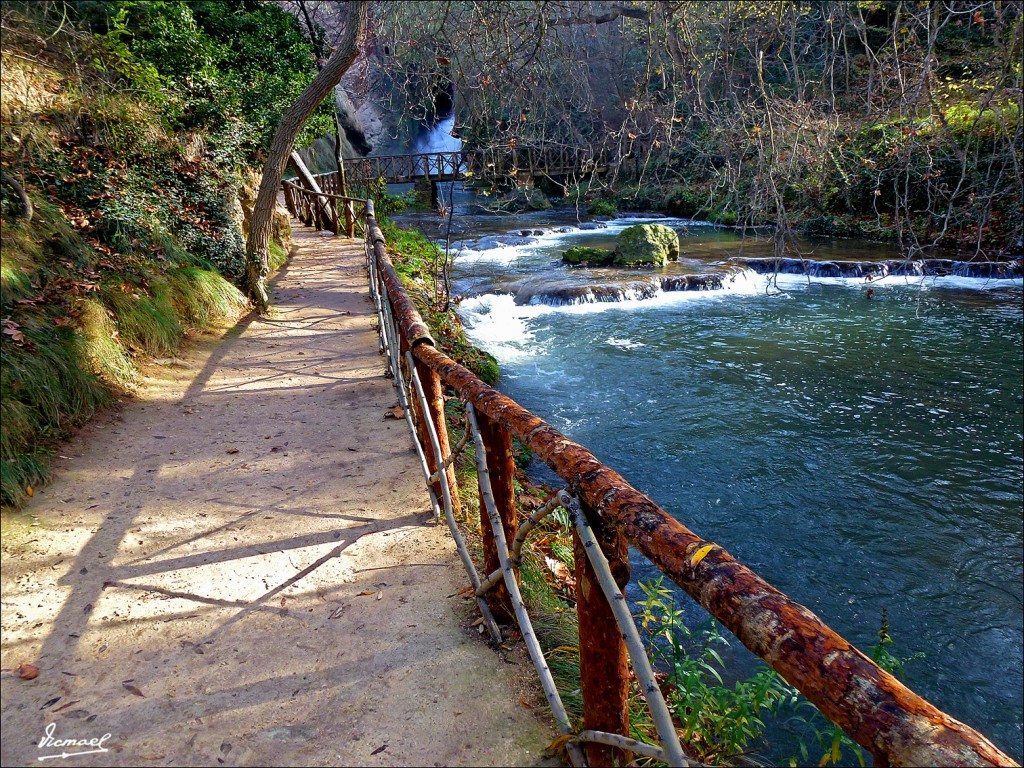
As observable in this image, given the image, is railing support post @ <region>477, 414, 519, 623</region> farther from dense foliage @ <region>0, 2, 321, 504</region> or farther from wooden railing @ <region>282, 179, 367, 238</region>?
wooden railing @ <region>282, 179, 367, 238</region>

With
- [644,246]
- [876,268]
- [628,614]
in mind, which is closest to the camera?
[628,614]

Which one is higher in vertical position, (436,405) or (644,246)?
(644,246)

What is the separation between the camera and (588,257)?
1714 centimetres

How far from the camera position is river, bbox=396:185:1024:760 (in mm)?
4930

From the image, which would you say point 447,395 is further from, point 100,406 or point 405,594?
point 405,594

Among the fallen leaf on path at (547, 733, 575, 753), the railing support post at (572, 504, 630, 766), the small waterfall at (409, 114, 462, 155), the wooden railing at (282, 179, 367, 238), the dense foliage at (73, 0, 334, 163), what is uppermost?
the small waterfall at (409, 114, 462, 155)

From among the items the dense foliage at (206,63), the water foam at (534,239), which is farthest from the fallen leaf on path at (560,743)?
the water foam at (534,239)

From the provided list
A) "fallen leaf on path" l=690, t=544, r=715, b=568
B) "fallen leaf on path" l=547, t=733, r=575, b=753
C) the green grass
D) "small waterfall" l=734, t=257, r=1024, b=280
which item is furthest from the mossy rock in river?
"fallen leaf on path" l=690, t=544, r=715, b=568

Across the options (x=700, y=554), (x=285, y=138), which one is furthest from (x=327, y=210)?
(x=700, y=554)

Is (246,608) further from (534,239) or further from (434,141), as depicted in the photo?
(434,141)

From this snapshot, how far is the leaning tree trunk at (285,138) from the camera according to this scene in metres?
6.86

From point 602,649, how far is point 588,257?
1607cm

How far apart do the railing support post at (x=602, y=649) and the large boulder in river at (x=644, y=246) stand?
50.9ft

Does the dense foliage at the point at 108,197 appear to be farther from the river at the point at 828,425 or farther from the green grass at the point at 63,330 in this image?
the river at the point at 828,425
